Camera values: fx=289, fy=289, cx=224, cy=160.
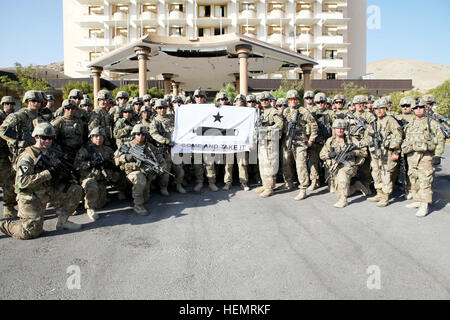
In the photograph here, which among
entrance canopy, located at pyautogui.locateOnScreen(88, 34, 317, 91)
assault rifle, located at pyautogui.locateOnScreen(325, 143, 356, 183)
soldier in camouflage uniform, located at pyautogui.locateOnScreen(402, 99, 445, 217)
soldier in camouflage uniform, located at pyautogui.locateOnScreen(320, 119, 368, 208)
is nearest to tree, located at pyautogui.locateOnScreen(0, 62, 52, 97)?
entrance canopy, located at pyautogui.locateOnScreen(88, 34, 317, 91)

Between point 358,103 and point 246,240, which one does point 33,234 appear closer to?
point 246,240

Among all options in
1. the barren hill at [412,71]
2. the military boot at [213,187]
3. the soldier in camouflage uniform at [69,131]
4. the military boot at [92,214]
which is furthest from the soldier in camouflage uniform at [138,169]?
the barren hill at [412,71]

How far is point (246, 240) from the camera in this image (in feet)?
13.7

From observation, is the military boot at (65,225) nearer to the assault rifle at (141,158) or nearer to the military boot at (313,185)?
the assault rifle at (141,158)

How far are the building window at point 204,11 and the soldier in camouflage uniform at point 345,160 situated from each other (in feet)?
122

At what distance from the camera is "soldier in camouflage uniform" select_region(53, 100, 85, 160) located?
555 centimetres

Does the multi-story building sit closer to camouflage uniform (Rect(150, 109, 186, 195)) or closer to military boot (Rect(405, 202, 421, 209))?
camouflage uniform (Rect(150, 109, 186, 195))

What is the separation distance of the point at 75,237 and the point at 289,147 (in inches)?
177

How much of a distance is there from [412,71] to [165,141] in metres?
128

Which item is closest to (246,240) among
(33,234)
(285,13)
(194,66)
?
(33,234)

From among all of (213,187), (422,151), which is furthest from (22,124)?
(422,151)

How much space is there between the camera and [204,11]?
126 feet

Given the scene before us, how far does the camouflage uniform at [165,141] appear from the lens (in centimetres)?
645

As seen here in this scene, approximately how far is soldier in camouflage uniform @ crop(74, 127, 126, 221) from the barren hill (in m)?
104
